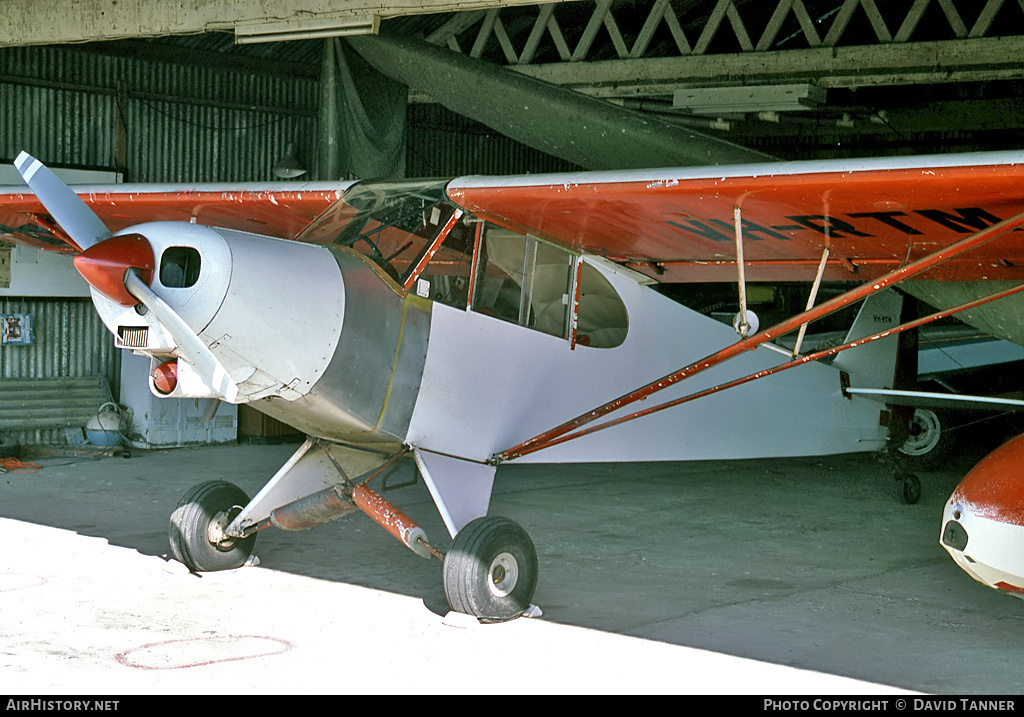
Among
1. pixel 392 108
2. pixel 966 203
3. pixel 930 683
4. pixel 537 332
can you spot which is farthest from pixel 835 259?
pixel 392 108

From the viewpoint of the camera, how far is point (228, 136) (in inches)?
489

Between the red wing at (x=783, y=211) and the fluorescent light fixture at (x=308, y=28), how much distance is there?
3.24 m

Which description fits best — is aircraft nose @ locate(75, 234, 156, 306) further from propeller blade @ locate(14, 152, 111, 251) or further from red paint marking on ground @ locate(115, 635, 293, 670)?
red paint marking on ground @ locate(115, 635, 293, 670)

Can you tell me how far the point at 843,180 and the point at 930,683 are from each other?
7.30ft

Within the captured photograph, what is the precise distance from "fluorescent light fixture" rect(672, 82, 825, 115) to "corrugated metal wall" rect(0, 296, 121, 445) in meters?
6.52

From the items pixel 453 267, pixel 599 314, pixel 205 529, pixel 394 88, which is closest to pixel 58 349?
pixel 394 88

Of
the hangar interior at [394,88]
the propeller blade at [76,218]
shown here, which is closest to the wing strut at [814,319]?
the propeller blade at [76,218]

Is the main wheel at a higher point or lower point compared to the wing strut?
lower

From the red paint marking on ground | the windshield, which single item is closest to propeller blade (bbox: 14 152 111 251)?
the windshield

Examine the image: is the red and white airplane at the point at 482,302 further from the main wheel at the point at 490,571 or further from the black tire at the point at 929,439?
the black tire at the point at 929,439

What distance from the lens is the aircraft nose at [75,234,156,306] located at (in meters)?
4.29

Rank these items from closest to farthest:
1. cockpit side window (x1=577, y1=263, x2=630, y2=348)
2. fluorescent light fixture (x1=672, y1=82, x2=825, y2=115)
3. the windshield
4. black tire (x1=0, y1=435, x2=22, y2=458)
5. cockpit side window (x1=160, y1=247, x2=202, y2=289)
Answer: cockpit side window (x1=160, y1=247, x2=202, y2=289)
the windshield
cockpit side window (x1=577, y1=263, x2=630, y2=348)
fluorescent light fixture (x1=672, y1=82, x2=825, y2=115)
black tire (x1=0, y1=435, x2=22, y2=458)

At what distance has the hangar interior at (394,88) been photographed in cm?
919
